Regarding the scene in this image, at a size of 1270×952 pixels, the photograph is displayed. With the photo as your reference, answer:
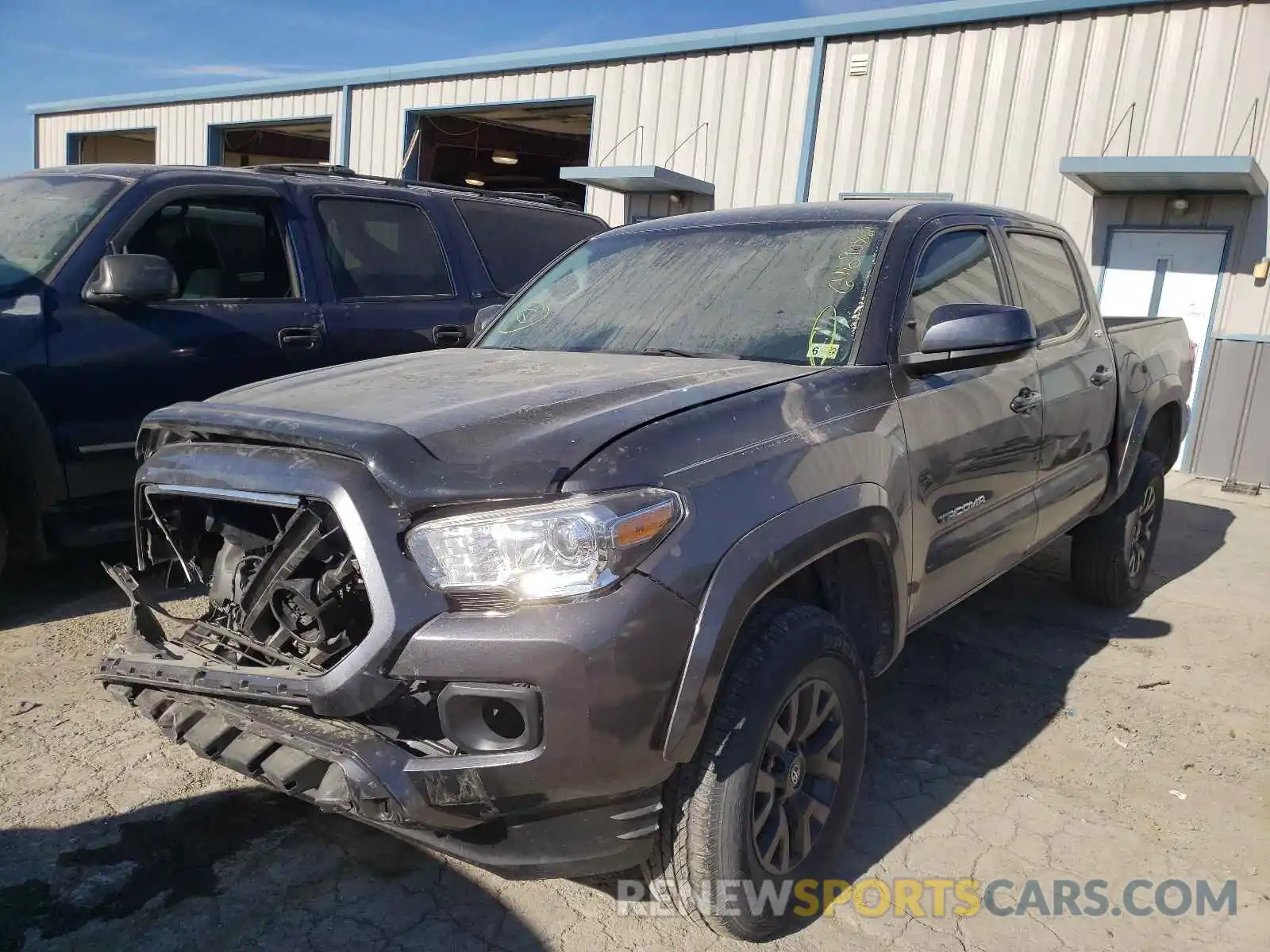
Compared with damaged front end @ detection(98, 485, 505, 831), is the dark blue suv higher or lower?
higher

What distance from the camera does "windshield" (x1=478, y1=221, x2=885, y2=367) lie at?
3066mm

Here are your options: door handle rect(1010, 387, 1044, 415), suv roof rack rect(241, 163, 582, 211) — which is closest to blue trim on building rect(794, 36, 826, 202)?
suv roof rack rect(241, 163, 582, 211)

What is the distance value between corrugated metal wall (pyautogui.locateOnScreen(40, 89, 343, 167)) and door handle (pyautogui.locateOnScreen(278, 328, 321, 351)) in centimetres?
1178

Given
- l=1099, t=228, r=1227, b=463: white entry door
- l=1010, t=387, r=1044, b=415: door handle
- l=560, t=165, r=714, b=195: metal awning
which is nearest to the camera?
l=1010, t=387, r=1044, b=415: door handle

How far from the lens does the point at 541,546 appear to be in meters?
2.00

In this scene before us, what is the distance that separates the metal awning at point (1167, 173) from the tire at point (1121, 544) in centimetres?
441

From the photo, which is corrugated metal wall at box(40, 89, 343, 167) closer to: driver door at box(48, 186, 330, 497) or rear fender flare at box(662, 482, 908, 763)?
driver door at box(48, 186, 330, 497)

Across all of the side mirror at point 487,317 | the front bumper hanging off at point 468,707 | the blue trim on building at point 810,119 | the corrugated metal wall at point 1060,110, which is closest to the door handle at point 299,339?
the side mirror at point 487,317

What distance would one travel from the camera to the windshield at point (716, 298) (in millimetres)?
3066

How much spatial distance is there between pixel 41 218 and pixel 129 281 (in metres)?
0.81

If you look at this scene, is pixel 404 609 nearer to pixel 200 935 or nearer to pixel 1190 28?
pixel 200 935

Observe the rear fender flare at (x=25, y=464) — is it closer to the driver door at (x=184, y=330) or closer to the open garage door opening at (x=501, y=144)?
the driver door at (x=184, y=330)

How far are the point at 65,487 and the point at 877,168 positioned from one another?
9037 millimetres

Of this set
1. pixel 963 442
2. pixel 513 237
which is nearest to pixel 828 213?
pixel 963 442
